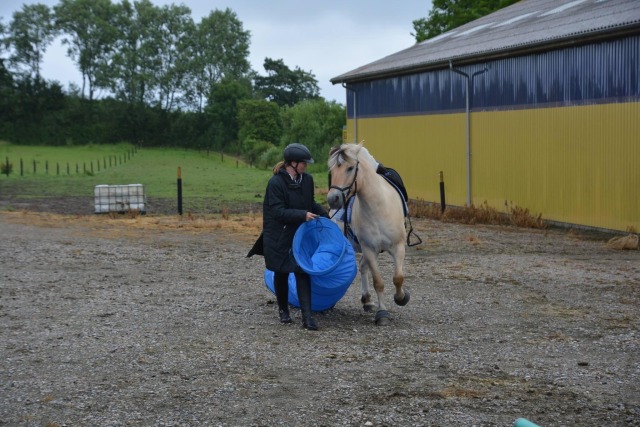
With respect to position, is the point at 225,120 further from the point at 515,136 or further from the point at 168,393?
the point at 168,393

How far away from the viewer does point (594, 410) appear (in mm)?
7590

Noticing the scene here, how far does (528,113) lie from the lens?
2617cm

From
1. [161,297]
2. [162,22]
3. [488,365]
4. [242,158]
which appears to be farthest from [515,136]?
[162,22]

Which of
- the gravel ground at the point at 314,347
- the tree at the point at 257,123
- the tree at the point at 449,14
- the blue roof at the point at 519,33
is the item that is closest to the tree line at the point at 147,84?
the tree at the point at 257,123

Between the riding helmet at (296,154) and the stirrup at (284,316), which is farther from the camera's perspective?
the stirrup at (284,316)

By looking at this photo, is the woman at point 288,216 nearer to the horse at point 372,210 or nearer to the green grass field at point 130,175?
the horse at point 372,210

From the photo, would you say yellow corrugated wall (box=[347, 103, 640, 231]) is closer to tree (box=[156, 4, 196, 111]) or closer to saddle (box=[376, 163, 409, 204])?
saddle (box=[376, 163, 409, 204])

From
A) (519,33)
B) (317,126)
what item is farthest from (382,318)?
(317,126)

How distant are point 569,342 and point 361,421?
3.70m

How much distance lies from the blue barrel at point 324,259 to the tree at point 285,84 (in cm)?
10115

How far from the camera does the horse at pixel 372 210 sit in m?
11.0

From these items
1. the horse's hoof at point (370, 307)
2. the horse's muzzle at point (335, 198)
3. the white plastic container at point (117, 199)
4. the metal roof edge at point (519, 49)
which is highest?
the metal roof edge at point (519, 49)

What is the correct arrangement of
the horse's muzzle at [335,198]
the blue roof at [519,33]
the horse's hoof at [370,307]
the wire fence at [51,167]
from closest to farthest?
1. the horse's muzzle at [335,198]
2. the horse's hoof at [370,307]
3. the blue roof at [519,33]
4. the wire fence at [51,167]

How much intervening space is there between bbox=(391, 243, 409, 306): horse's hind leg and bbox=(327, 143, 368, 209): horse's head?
3.09ft
